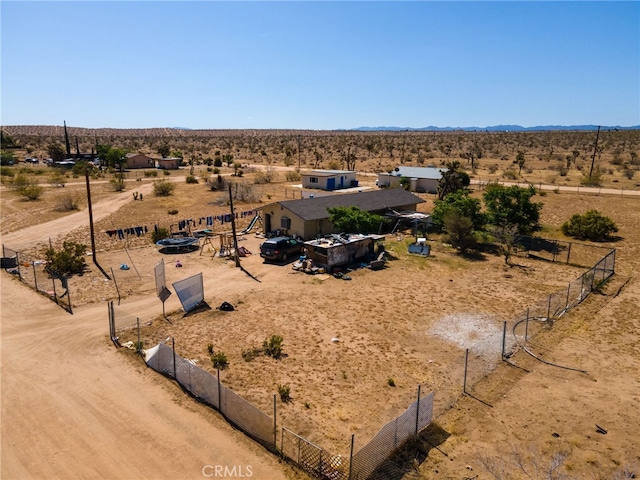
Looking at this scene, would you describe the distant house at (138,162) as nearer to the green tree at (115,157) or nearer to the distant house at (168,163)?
the distant house at (168,163)

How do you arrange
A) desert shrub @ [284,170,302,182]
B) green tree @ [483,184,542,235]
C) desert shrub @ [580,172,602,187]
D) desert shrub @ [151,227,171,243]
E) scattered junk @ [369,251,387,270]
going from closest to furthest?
1. scattered junk @ [369,251,387,270]
2. desert shrub @ [151,227,171,243]
3. green tree @ [483,184,542,235]
4. desert shrub @ [580,172,602,187]
5. desert shrub @ [284,170,302,182]

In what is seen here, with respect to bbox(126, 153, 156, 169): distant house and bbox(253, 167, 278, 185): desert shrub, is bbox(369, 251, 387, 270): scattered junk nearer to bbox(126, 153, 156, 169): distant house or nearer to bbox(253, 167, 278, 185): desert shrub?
bbox(253, 167, 278, 185): desert shrub

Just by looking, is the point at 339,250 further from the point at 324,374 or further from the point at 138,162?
the point at 138,162

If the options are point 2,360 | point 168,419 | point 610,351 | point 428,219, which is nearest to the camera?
point 168,419

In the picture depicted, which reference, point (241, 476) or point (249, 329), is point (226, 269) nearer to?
point (249, 329)

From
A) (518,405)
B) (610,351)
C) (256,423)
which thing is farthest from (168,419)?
(610,351)

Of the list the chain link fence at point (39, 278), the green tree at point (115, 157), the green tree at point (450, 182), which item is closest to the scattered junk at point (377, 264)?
the chain link fence at point (39, 278)

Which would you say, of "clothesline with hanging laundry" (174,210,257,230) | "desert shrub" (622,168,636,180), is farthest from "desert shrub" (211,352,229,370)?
"desert shrub" (622,168,636,180)
